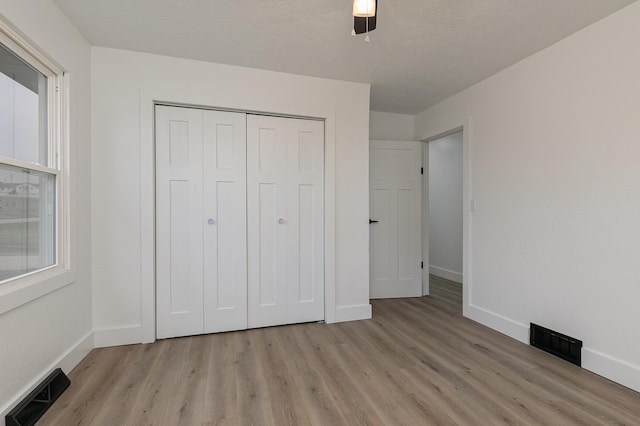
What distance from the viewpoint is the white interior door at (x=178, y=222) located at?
8.46ft

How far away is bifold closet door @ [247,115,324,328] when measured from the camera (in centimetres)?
283

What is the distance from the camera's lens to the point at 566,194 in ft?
7.49

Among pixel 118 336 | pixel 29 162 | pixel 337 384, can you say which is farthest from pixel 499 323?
pixel 29 162

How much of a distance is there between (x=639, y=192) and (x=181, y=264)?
3.33 metres

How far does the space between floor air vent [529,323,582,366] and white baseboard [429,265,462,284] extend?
7.31 feet

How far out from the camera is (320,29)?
215cm

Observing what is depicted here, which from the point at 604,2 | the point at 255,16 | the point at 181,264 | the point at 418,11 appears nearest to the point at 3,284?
the point at 181,264

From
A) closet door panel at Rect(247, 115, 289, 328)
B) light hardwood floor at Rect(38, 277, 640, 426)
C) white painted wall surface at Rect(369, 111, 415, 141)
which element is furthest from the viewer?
white painted wall surface at Rect(369, 111, 415, 141)

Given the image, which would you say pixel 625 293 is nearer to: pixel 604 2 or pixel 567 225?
pixel 567 225

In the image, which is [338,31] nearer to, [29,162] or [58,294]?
[29,162]

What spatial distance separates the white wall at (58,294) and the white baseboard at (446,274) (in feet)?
15.1

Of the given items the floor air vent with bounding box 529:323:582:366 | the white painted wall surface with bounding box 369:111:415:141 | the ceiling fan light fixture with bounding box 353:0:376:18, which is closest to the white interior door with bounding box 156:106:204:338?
the ceiling fan light fixture with bounding box 353:0:376:18

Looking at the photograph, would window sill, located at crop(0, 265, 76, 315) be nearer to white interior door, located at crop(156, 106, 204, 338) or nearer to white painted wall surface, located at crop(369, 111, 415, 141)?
white interior door, located at crop(156, 106, 204, 338)

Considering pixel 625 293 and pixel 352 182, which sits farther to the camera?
pixel 352 182
